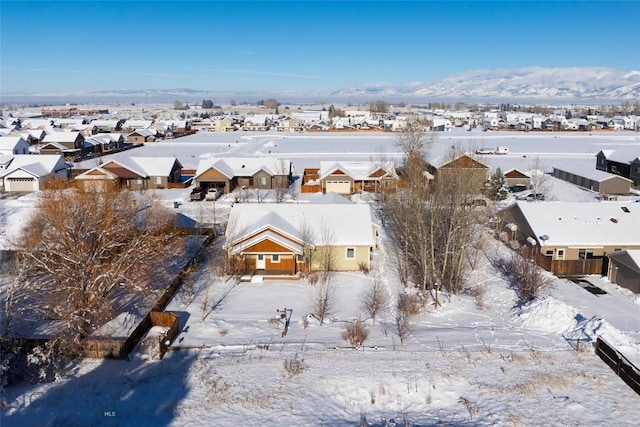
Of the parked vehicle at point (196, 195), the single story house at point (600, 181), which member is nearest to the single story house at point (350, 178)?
the parked vehicle at point (196, 195)

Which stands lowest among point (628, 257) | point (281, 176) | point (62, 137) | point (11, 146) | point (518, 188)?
point (518, 188)

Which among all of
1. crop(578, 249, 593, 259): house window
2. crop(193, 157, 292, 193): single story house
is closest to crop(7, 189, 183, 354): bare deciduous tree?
crop(578, 249, 593, 259): house window

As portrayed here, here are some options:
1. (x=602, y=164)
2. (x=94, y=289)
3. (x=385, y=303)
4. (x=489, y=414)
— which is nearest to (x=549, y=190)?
(x=602, y=164)

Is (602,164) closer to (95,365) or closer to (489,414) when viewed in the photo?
(489,414)

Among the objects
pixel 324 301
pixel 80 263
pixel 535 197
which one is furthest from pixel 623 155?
pixel 80 263

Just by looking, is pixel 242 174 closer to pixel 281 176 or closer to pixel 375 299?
pixel 281 176

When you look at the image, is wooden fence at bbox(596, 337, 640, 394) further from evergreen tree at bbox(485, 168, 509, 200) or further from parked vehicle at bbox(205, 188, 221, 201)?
parked vehicle at bbox(205, 188, 221, 201)

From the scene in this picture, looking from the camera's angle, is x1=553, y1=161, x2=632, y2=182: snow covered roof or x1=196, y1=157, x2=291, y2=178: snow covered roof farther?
x1=196, y1=157, x2=291, y2=178: snow covered roof
